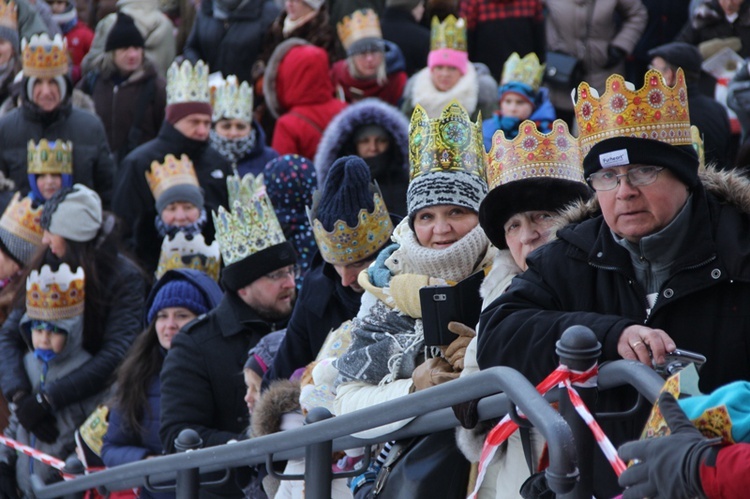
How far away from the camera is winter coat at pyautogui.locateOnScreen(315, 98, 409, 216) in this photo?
764 centimetres

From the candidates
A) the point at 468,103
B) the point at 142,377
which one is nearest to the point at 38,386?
the point at 142,377

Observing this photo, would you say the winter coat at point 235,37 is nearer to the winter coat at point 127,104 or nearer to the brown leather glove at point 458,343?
the winter coat at point 127,104

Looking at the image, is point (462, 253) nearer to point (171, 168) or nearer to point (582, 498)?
point (582, 498)

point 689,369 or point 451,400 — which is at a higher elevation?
point 689,369

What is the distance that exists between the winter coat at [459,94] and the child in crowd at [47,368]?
9.10ft

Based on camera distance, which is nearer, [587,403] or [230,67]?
[587,403]

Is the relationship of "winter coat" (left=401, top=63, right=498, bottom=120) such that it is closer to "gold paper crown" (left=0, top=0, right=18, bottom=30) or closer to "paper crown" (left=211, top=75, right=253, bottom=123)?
"paper crown" (left=211, top=75, right=253, bottom=123)

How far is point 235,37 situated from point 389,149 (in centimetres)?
395

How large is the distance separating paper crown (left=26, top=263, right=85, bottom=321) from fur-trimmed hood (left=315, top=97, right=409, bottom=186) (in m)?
1.48

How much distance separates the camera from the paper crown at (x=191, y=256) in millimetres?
8062

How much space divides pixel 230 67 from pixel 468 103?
8.99 feet

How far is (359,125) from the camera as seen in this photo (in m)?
7.72

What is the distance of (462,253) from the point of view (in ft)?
14.9

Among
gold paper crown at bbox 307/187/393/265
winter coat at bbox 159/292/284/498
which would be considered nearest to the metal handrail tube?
winter coat at bbox 159/292/284/498
